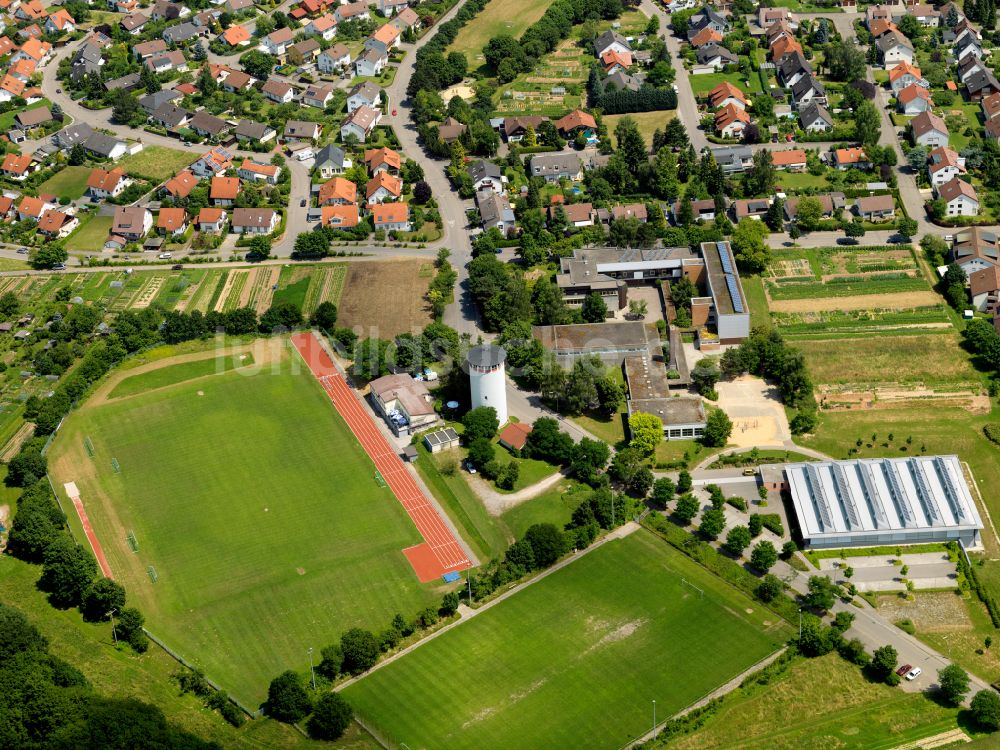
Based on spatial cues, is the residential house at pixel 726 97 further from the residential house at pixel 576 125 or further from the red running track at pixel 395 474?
the red running track at pixel 395 474

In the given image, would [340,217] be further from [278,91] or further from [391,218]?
[278,91]

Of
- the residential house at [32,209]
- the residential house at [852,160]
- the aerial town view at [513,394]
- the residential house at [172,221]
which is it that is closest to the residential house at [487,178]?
the aerial town view at [513,394]

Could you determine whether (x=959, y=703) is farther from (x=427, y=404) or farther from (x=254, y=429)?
(x=254, y=429)

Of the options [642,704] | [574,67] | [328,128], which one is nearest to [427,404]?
[642,704]

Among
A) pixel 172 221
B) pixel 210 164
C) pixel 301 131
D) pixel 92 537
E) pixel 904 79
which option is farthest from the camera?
pixel 904 79

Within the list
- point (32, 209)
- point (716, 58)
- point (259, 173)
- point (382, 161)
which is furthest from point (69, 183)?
point (716, 58)

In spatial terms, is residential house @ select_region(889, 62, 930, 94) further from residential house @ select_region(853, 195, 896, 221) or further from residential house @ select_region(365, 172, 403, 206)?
residential house @ select_region(365, 172, 403, 206)

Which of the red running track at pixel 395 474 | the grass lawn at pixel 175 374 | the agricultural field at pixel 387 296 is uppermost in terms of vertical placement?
the agricultural field at pixel 387 296
